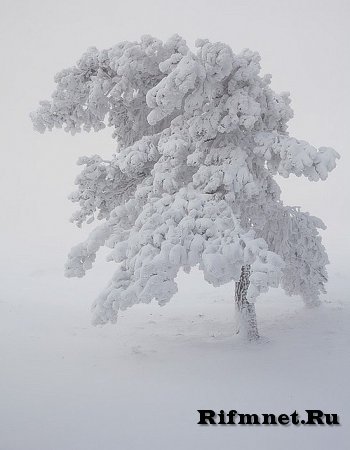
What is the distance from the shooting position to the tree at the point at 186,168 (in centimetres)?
934

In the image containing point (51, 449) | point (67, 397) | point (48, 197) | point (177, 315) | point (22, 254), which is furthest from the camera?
point (48, 197)

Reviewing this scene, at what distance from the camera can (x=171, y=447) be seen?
6.98 metres

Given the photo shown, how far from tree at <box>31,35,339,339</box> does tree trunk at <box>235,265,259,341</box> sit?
0.11ft

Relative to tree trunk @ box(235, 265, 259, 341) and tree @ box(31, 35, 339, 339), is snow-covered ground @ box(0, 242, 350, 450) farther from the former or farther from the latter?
tree @ box(31, 35, 339, 339)

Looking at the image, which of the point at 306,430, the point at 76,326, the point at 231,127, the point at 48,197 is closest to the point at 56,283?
Answer: the point at 76,326

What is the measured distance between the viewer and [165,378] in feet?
31.4

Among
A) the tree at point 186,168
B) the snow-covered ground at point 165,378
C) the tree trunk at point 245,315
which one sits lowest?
the snow-covered ground at point 165,378

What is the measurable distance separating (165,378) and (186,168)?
5.93 m

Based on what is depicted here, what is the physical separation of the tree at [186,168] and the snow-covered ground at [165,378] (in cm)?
157

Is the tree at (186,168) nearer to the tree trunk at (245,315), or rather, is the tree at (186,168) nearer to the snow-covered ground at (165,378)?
the tree trunk at (245,315)

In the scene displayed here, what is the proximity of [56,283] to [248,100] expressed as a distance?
2073cm

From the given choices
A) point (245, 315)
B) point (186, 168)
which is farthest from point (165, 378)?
point (186, 168)

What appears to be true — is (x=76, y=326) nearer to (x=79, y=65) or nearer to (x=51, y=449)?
(x=51, y=449)

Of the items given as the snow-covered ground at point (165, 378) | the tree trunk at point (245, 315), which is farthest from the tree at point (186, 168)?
the snow-covered ground at point (165, 378)
